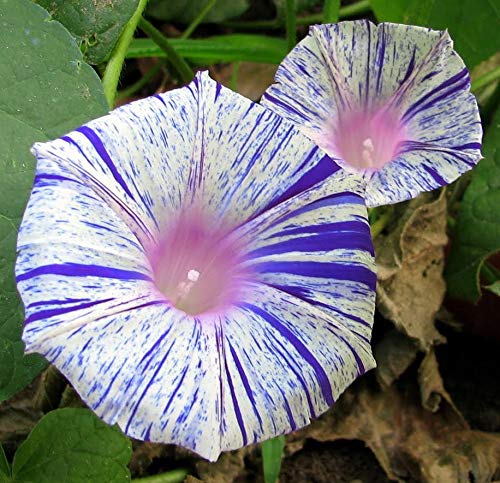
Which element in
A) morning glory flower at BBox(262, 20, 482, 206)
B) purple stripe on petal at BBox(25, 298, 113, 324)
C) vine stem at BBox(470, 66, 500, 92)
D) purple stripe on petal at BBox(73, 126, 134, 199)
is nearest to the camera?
purple stripe on petal at BBox(25, 298, 113, 324)

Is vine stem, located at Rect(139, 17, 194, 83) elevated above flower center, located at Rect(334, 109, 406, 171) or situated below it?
above

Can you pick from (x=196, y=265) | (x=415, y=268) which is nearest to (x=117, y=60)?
(x=196, y=265)

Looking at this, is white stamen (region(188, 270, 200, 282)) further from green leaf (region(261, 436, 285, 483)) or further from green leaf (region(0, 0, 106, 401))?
green leaf (region(261, 436, 285, 483))

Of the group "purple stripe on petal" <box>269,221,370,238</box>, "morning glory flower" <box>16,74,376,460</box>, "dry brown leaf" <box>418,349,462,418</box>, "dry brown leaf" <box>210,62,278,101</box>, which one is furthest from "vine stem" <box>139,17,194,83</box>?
"dry brown leaf" <box>418,349,462,418</box>

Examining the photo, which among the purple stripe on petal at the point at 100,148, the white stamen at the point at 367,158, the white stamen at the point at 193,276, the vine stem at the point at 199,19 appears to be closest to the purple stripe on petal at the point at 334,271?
the white stamen at the point at 193,276

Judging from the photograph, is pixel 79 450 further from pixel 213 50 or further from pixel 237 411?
pixel 213 50

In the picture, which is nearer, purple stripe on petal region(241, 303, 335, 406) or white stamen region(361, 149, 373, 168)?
purple stripe on petal region(241, 303, 335, 406)
